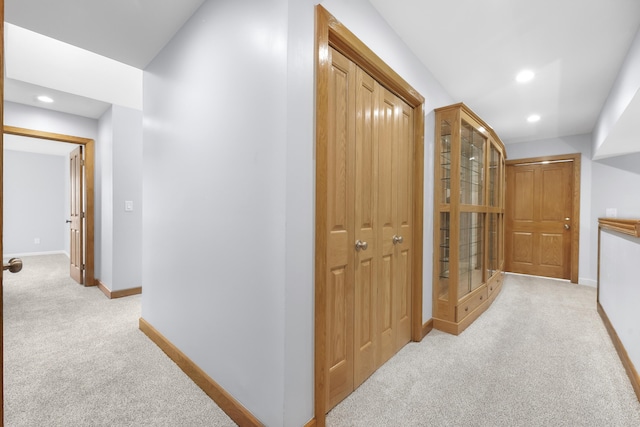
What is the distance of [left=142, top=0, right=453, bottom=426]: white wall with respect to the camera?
1282 mm

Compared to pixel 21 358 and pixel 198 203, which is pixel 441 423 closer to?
pixel 198 203

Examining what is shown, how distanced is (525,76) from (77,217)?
19.3ft

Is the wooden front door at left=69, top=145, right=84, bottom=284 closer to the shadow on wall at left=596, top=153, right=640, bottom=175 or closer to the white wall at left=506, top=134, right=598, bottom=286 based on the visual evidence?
the white wall at left=506, top=134, right=598, bottom=286

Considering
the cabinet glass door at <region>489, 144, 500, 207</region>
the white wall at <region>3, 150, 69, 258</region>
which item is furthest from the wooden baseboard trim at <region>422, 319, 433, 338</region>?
the white wall at <region>3, 150, 69, 258</region>

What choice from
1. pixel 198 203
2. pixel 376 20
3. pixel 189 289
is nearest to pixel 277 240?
pixel 198 203

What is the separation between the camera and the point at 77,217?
4195mm

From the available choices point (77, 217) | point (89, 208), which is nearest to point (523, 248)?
point (89, 208)

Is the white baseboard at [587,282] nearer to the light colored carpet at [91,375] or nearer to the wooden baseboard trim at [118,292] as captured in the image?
the light colored carpet at [91,375]

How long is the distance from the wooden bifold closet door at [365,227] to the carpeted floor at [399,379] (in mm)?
226

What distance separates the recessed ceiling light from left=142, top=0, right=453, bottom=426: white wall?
4.33ft

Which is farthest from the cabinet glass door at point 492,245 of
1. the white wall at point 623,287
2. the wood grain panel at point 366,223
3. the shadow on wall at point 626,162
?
→ the wood grain panel at point 366,223

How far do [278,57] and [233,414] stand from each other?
1.80 meters

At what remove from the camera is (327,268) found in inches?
60.0

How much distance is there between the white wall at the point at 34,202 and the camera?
6164 mm
